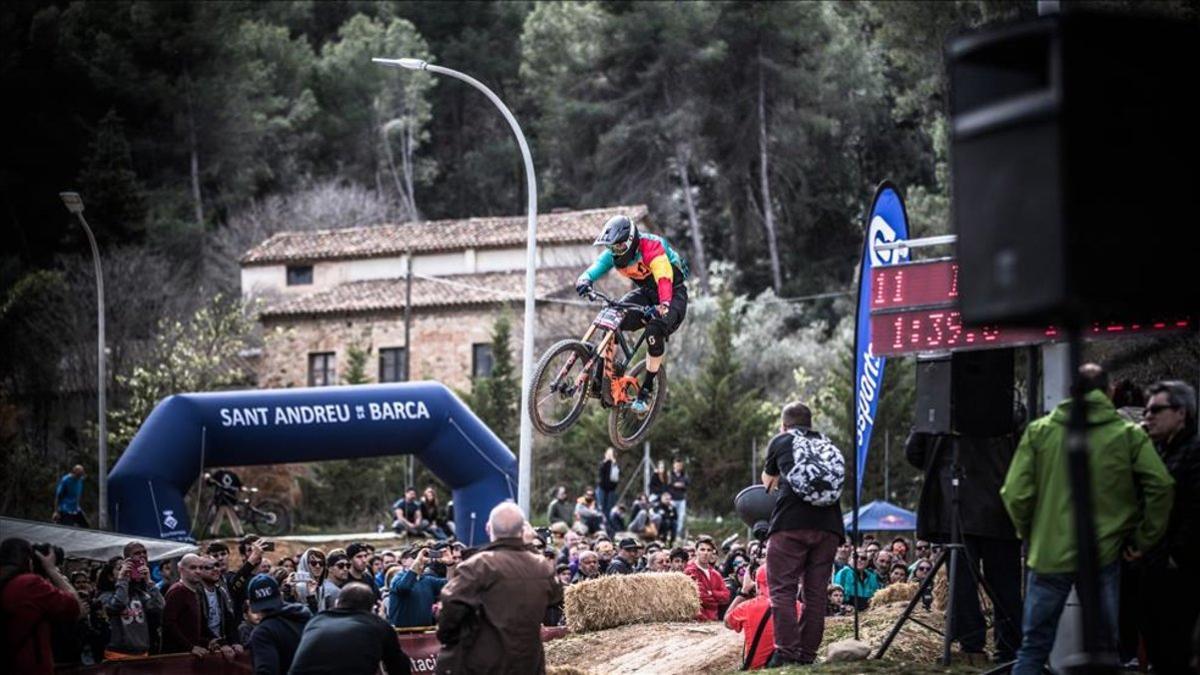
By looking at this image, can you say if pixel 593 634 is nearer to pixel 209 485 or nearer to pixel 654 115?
pixel 209 485

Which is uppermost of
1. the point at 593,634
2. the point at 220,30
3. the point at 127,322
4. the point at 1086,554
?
the point at 220,30

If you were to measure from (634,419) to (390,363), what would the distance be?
4330 centimetres

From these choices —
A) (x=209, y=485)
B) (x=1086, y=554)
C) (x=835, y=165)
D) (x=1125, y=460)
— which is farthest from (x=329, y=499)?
(x=1086, y=554)

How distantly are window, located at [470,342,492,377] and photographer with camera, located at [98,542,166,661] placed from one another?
4352cm

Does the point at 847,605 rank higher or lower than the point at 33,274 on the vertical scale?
lower

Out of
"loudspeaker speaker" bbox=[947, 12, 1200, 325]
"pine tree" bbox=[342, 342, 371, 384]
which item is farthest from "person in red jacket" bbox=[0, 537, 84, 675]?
"pine tree" bbox=[342, 342, 371, 384]

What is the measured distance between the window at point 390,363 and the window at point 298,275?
6.12 meters

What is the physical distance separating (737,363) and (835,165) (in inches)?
1136

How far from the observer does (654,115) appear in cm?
7250

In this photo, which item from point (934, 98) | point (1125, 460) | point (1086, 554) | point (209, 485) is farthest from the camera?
point (934, 98)

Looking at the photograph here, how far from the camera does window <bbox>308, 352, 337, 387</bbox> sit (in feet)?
205

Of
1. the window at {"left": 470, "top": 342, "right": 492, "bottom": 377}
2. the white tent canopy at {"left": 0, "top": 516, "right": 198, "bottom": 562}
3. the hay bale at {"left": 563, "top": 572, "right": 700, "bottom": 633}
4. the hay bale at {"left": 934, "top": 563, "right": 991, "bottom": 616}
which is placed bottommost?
the hay bale at {"left": 563, "top": 572, "right": 700, "bottom": 633}

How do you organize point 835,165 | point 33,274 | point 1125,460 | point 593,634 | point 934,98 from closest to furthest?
point 1125,460 → point 593,634 → point 33,274 → point 934,98 → point 835,165

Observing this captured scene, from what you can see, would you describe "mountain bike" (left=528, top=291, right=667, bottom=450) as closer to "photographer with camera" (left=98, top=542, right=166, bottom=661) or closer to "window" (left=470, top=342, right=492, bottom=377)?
"photographer with camera" (left=98, top=542, right=166, bottom=661)
